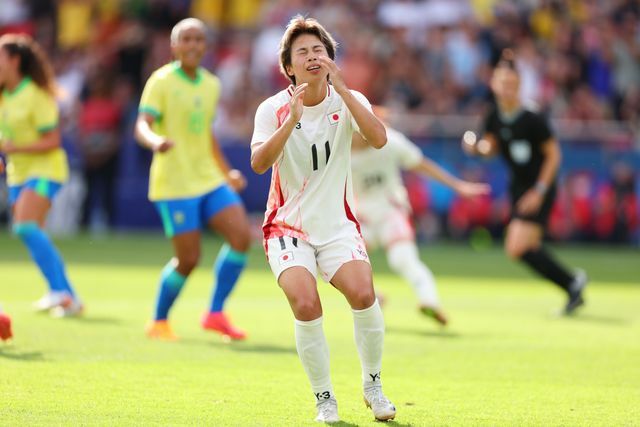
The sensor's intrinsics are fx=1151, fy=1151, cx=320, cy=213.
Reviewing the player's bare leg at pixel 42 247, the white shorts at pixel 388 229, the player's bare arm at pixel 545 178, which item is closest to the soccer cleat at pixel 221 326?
the player's bare leg at pixel 42 247

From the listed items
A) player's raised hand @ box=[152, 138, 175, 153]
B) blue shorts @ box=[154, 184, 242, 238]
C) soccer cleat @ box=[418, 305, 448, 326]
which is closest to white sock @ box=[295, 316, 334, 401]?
player's raised hand @ box=[152, 138, 175, 153]

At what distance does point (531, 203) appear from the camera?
41.4 ft

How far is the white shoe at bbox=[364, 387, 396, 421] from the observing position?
6539 millimetres

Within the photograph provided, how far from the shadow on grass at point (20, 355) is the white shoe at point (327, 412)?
2.86 m

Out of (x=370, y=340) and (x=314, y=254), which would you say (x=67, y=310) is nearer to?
(x=314, y=254)

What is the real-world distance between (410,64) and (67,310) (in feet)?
41.2

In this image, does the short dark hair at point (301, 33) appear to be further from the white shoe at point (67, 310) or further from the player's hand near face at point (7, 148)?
the white shoe at point (67, 310)

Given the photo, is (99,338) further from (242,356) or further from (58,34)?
(58,34)

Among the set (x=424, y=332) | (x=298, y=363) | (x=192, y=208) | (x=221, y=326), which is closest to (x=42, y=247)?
(x=192, y=208)

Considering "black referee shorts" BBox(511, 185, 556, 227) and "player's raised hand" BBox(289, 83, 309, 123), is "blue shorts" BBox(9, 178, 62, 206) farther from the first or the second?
"player's raised hand" BBox(289, 83, 309, 123)

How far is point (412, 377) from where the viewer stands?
8258 mm

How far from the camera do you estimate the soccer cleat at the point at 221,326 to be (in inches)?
397

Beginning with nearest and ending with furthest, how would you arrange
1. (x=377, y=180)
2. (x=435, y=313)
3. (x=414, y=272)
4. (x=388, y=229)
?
(x=435, y=313), (x=414, y=272), (x=388, y=229), (x=377, y=180)

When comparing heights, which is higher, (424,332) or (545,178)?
(545,178)
